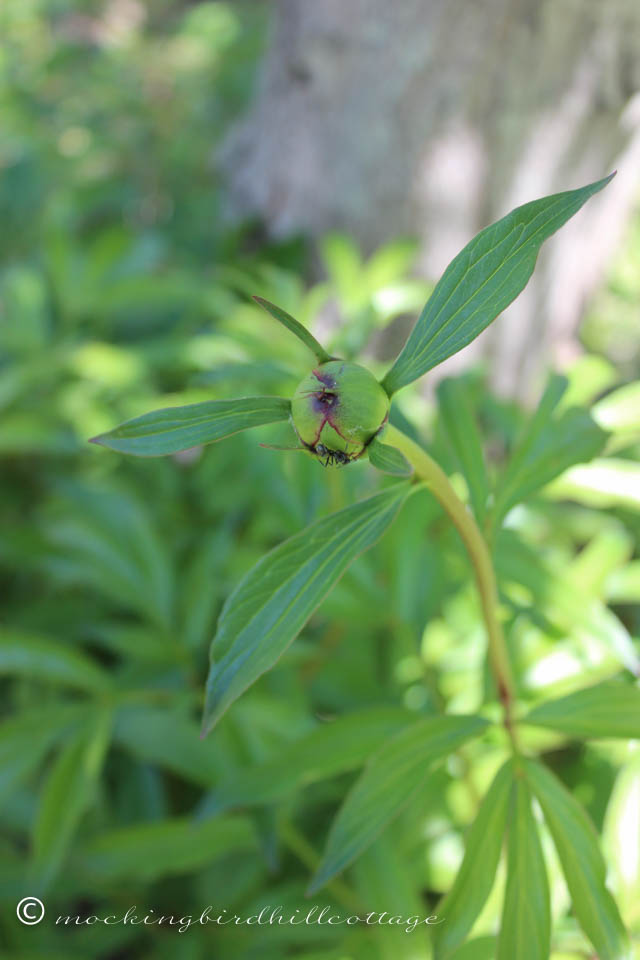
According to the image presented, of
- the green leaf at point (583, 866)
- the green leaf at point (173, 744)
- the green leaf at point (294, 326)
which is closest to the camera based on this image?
the green leaf at point (294, 326)

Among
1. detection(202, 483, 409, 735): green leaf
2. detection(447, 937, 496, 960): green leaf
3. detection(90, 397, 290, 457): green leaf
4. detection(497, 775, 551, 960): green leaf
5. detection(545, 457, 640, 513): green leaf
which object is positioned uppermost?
detection(545, 457, 640, 513): green leaf

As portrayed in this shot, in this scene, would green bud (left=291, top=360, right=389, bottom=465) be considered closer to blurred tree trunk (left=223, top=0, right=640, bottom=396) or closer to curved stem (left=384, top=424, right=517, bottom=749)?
curved stem (left=384, top=424, right=517, bottom=749)

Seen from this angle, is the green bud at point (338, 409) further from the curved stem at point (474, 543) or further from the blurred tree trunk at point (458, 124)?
the blurred tree trunk at point (458, 124)

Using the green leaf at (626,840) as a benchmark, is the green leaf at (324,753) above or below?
above

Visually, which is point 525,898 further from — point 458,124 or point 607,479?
point 458,124

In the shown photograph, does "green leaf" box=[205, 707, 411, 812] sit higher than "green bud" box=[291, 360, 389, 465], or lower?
lower

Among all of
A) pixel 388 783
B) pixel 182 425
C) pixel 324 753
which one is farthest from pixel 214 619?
pixel 182 425

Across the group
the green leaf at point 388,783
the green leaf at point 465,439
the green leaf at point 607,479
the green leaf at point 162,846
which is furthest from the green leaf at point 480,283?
the green leaf at point 162,846

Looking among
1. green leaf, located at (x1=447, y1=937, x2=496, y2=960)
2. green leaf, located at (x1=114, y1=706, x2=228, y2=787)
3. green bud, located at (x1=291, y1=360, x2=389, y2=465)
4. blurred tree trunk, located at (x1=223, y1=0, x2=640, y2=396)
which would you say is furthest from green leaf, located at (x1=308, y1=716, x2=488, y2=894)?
blurred tree trunk, located at (x1=223, y1=0, x2=640, y2=396)
